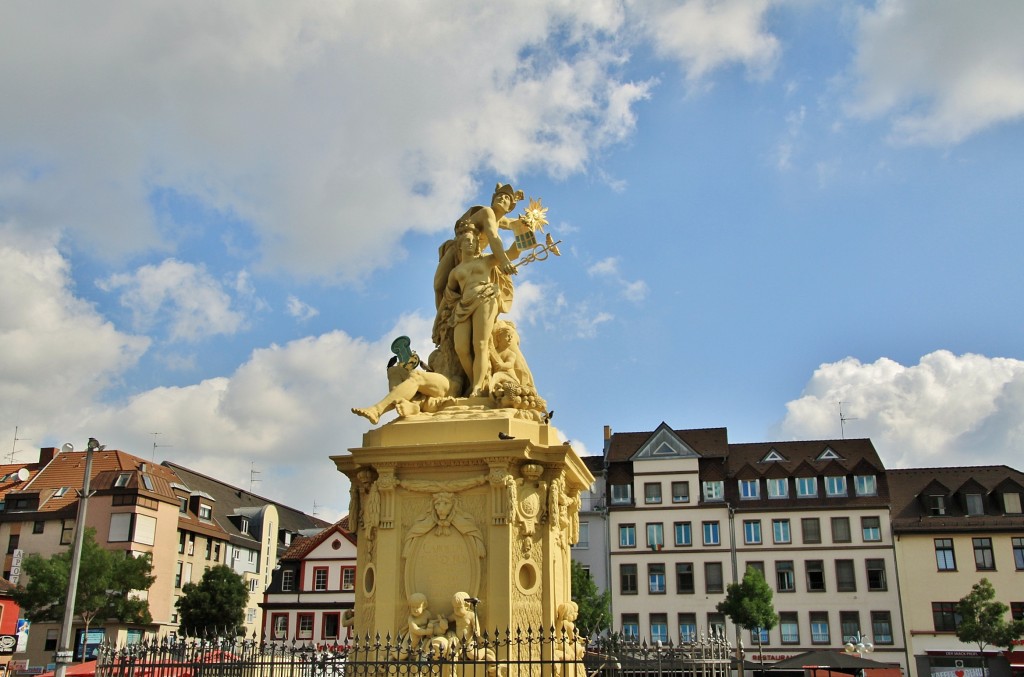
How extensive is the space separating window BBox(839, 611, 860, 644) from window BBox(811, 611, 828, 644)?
0.74 meters

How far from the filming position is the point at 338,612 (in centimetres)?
4816

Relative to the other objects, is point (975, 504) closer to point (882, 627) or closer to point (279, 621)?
point (882, 627)

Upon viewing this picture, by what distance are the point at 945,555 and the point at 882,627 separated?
16.2ft

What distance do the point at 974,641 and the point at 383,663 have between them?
1613 inches

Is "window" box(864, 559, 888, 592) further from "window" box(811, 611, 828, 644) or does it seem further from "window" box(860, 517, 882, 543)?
"window" box(811, 611, 828, 644)

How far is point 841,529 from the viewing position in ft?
165

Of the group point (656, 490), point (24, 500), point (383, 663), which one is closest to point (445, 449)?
point (383, 663)

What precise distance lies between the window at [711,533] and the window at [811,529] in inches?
178

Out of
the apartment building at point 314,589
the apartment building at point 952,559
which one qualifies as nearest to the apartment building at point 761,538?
the apartment building at point 952,559

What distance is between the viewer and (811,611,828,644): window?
48.6 meters

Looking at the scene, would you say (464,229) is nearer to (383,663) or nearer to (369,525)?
(369,525)

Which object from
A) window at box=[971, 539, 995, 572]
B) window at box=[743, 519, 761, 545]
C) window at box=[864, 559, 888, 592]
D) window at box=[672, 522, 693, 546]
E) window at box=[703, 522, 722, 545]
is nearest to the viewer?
window at box=[971, 539, 995, 572]

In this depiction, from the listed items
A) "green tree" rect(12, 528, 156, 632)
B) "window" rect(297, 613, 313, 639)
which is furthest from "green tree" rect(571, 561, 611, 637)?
"green tree" rect(12, 528, 156, 632)

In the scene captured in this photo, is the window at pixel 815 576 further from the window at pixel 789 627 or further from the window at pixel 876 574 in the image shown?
the window at pixel 876 574
